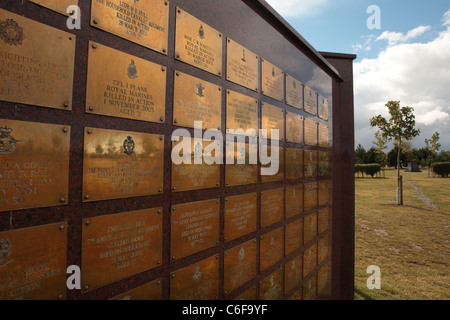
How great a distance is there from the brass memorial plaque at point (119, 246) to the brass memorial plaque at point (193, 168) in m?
0.33

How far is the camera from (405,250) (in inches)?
281

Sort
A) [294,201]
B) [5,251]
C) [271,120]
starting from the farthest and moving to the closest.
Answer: [294,201] < [271,120] < [5,251]

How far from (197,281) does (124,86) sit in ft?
5.68

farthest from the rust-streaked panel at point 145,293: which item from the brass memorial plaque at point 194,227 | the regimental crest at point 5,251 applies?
the regimental crest at point 5,251

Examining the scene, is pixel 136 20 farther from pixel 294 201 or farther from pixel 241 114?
pixel 294 201

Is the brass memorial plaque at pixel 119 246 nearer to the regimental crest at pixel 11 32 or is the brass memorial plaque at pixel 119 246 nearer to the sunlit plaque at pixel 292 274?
the regimental crest at pixel 11 32

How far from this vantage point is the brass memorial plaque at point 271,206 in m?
2.99

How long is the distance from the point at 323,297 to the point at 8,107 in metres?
4.93

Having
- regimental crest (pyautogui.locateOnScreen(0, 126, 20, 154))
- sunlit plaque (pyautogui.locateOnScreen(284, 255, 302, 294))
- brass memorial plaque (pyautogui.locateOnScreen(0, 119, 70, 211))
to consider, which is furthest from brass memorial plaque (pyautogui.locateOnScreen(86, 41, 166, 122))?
sunlit plaque (pyautogui.locateOnScreen(284, 255, 302, 294))

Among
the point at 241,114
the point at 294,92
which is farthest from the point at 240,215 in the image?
the point at 294,92

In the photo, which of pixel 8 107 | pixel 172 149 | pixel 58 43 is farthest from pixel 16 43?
pixel 172 149

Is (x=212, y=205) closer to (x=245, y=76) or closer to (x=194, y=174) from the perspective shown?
(x=194, y=174)

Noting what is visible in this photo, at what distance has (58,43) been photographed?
1.44 metres

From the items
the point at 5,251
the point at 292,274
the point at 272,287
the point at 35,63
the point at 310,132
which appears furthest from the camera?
the point at 310,132
